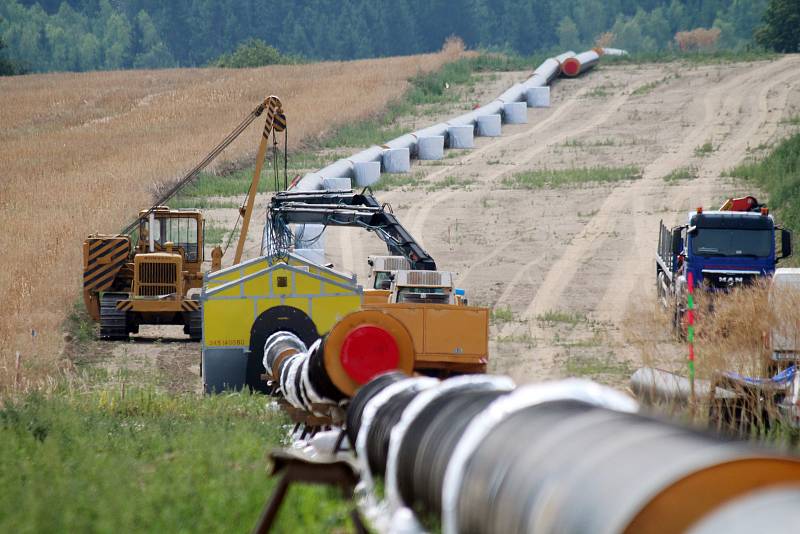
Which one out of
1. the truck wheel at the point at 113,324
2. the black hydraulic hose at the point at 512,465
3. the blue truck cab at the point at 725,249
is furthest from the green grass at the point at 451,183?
the black hydraulic hose at the point at 512,465

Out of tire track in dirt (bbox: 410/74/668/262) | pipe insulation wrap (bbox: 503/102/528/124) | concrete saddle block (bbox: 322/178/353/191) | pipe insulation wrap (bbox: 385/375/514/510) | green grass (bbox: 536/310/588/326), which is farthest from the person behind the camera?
pipe insulation wrap (bbox: 503/102/528/124)

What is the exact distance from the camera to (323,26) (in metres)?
184

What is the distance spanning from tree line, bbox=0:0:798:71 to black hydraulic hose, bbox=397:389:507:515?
172881mm

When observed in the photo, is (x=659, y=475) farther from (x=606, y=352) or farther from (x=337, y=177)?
(x=337, y=177)

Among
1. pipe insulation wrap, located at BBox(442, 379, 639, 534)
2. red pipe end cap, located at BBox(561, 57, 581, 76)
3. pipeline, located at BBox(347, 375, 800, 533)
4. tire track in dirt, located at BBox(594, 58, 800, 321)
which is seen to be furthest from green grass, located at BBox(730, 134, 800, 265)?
pipe insulation wrap, located at BBox(442, 379, 639, 534)

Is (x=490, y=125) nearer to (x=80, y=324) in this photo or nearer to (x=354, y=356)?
(x=80, y=324)

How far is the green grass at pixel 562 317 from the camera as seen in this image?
28.3 metres

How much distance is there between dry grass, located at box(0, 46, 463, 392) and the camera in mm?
29625

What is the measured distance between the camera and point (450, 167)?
49.2 m

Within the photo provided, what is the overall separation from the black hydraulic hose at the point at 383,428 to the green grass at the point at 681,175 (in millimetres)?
35983

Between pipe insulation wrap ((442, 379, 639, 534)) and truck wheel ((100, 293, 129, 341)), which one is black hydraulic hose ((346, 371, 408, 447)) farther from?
truck wheel ((100, 293, 129, 341))

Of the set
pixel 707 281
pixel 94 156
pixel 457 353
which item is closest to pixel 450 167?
pixel 94 156

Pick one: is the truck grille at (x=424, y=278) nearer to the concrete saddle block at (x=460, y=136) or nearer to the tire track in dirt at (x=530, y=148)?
the tire track in dirt at (x=530, y=148)

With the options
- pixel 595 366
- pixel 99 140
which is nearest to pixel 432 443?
pixel 595 366
